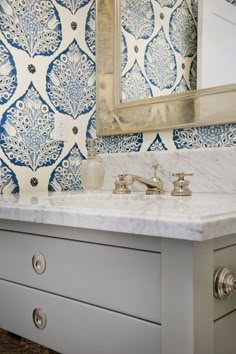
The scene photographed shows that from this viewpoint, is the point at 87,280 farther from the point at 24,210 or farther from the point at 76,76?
the point at 76,76

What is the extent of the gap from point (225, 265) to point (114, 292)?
200 mm

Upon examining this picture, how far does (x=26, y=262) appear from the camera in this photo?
86 cm

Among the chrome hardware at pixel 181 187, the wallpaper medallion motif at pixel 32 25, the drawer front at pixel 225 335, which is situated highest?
the wallpaper medallion motif at pixel 32 25

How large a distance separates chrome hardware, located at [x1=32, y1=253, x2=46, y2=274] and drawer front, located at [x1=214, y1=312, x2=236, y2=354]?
38 centimetres

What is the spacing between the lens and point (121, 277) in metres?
0.66

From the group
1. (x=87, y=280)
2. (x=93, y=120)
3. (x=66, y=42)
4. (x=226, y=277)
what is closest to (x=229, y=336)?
(x=226, y=277)

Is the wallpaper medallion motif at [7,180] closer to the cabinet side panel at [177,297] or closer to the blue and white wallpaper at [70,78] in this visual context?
the blue and white wallpaper at [70,78]

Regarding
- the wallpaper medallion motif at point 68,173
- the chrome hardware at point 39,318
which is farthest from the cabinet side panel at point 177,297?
the wallpaper medallion motif at point 68,173

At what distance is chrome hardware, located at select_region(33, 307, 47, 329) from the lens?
2.64ft

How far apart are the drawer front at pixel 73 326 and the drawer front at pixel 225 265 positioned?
0.34ft

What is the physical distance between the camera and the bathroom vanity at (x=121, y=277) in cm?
56

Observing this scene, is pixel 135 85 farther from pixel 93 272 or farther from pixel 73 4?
pixel 93 272

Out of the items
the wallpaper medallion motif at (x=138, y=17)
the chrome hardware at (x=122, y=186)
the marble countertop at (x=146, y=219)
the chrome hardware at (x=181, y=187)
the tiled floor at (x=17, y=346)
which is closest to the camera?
the marble countertop at (x=146, y=219)

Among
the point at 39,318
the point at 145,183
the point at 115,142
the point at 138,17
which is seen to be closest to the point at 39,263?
the point at 39,318
